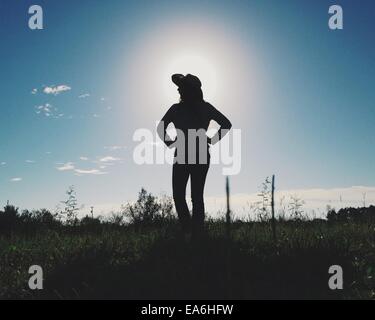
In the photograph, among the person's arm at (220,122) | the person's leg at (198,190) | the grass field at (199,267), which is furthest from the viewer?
the person's arm at (220,122)

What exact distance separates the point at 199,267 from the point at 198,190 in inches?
70.0

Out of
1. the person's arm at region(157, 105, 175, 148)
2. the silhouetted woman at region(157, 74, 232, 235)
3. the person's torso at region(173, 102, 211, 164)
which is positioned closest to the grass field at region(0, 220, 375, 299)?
the silhouetted woman at region(157, 74, 232, 235)

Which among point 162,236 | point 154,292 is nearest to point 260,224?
point 162,236

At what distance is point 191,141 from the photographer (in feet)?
21.9

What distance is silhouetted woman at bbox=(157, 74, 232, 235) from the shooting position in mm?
Result: 6668

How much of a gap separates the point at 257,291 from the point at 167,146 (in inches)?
114

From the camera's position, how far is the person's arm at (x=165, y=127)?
22.1ft

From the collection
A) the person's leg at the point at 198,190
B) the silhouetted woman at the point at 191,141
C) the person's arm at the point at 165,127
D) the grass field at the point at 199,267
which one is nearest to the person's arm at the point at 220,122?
the silhouetted woman at the point at 191,141

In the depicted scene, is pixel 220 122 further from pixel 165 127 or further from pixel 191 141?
pixel 165 127

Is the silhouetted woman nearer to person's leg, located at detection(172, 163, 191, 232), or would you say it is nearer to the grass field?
person's leg, located at detection(172, 163, 191, 232)

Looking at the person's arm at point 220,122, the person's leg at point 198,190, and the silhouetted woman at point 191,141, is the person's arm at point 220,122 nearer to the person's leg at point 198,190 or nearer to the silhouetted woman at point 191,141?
the silhouetted woman at point 191,141

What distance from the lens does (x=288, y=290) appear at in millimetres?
4703

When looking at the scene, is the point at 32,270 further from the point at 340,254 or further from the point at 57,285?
the point at 340,254

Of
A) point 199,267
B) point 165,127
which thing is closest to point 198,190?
point 165,127
